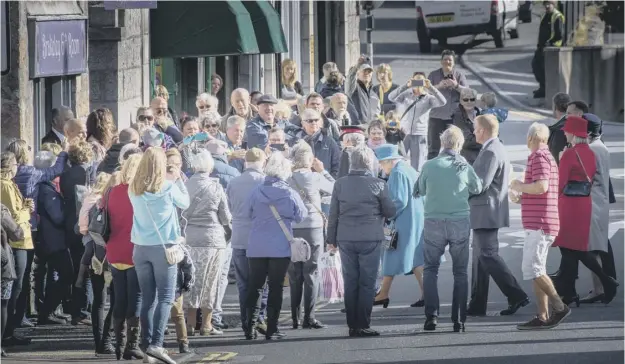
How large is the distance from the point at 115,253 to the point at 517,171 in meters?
12.8

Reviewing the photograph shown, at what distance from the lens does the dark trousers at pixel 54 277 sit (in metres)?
14.1

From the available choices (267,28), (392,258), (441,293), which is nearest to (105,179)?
(392,258)

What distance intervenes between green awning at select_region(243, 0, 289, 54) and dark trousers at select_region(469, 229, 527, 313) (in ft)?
29.2

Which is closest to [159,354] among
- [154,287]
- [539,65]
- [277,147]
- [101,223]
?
[154,287]

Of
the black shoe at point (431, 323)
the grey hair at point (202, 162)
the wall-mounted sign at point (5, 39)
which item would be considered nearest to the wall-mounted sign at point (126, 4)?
the wall-mounted sign at point (5, 39)

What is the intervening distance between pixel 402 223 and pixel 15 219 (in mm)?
3862

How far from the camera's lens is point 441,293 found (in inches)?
628

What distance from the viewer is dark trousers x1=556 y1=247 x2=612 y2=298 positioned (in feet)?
50.1

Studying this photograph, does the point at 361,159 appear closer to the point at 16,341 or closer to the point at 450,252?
the point at 450,252

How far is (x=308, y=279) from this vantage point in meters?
14.1

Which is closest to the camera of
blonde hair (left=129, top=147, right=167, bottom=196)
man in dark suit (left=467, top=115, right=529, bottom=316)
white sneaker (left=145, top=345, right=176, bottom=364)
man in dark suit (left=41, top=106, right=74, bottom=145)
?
blonde hair (left=129, top=147, right=167, bottom=196)

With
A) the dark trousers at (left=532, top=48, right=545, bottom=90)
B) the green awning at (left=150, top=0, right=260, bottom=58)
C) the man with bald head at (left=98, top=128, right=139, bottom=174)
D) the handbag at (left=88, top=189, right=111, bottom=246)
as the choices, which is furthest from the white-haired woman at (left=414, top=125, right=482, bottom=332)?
the dark trousers at (left=532, top=48, right=545, bottom=90)

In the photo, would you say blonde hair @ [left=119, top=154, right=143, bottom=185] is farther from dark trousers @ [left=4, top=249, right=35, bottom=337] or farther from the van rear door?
the van rear door

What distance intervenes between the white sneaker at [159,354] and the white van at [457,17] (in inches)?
1167
